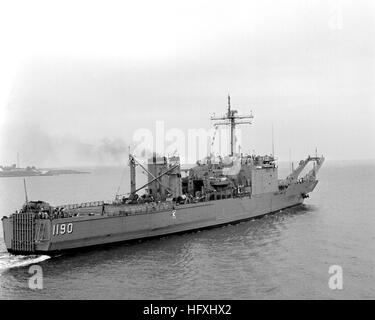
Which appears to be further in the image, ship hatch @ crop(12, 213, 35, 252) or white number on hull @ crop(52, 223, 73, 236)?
ship hatch @ crop(12, 213, 35, 252)

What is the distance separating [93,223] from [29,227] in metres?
3.31

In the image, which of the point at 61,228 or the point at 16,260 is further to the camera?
the point at 61,228

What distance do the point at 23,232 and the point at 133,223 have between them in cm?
619

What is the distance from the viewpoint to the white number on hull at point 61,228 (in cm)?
2142

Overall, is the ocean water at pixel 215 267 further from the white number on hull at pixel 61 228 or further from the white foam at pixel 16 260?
the white number on hull at pixel 61 228

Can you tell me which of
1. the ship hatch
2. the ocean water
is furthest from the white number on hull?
the ocean water

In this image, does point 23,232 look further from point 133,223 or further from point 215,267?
point 215,267

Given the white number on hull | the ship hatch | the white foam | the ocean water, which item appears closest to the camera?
the ocean water

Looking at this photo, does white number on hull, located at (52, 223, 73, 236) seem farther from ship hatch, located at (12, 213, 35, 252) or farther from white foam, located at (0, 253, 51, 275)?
→ white foam, located at (0, 253, 51, 275)

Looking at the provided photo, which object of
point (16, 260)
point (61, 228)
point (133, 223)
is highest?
point (61, 228)

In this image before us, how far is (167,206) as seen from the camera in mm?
26750

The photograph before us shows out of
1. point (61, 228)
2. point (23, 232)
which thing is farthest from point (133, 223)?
point (23, 232)

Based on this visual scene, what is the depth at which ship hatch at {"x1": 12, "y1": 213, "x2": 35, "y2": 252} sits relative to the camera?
21562 millimetres
